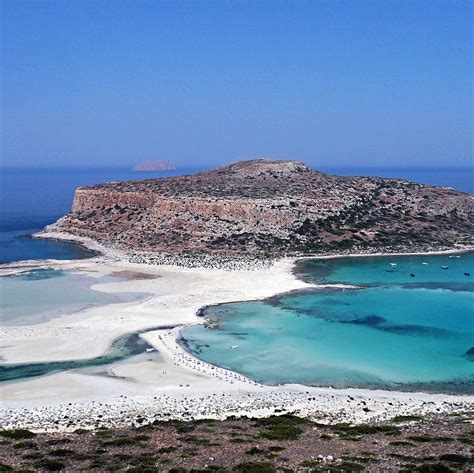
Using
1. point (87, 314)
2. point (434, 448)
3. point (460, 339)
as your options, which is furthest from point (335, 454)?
point (87, 314)

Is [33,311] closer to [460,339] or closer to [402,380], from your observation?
[402,380]

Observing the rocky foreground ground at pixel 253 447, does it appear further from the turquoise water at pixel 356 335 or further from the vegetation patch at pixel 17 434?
the turquoise water at pixel 356 335

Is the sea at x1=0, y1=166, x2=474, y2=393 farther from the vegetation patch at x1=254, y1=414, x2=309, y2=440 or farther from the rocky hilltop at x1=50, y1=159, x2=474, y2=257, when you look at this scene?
the rocky hilltop at x1=50, y1=159, x2=474, y2=257

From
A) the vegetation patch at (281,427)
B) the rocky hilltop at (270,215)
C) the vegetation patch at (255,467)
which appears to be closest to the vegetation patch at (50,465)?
the vegetation patch at (255,467)

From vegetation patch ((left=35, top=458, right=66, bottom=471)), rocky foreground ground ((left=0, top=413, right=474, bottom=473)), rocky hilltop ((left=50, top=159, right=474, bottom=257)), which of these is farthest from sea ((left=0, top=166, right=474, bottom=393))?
vegetation patch ((left=35, top=458, right=66, bottom=471))

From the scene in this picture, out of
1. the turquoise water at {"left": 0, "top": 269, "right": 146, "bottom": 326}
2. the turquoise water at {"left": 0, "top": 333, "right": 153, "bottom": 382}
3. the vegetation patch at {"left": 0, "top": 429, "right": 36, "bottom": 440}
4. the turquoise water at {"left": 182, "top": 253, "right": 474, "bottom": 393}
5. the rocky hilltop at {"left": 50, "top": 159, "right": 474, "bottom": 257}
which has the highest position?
the rocky hilltop at {"left": 50, "top": 159, "right": 474, "bottom": 257}

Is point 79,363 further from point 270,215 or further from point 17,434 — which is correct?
point 270,215
